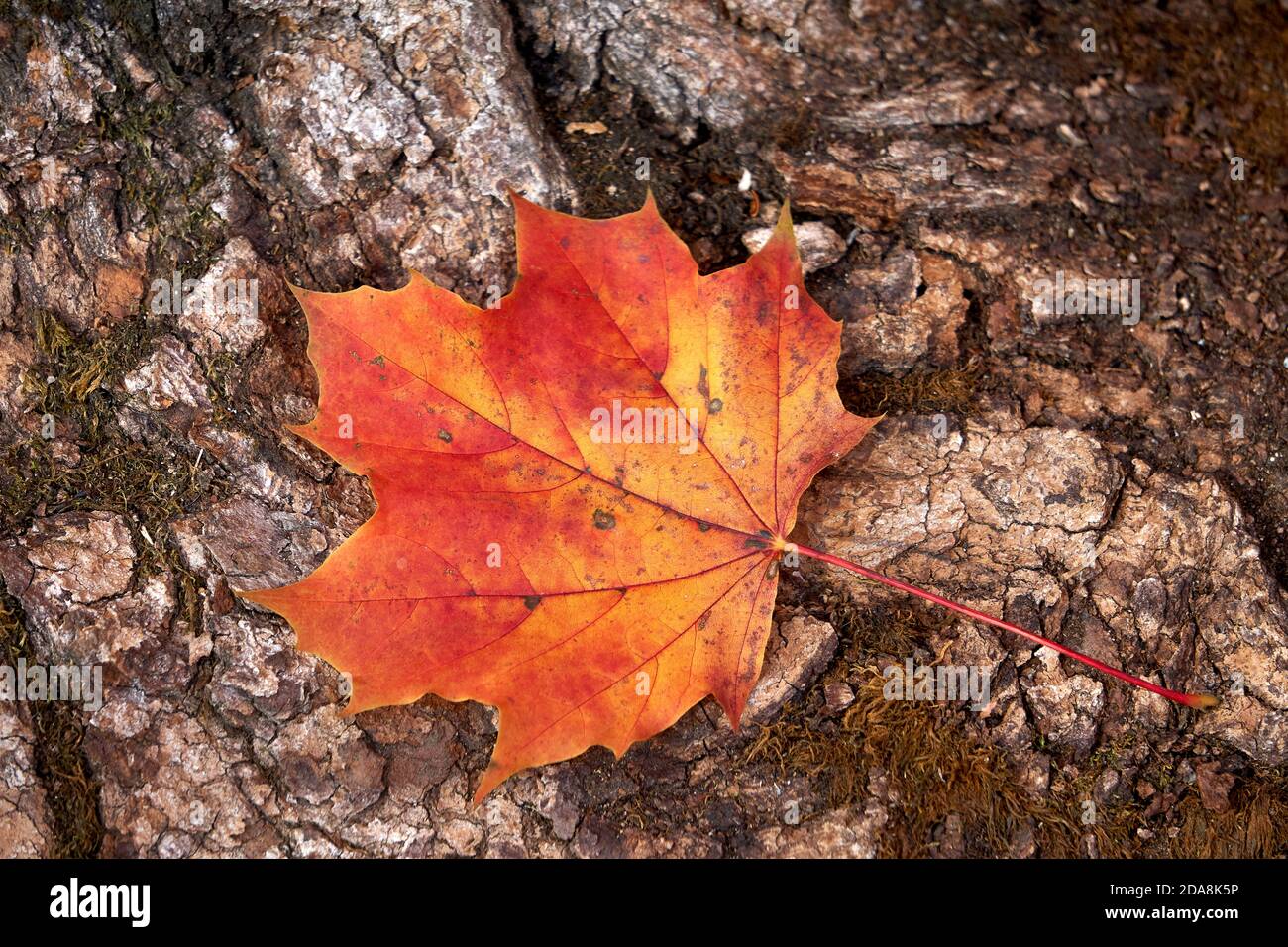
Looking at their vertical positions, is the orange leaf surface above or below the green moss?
above

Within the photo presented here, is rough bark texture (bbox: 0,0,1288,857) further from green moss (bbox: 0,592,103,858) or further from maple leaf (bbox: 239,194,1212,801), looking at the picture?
maple leaf (bbox: 239,194,1212,801)

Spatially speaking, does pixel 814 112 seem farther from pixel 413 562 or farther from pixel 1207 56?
pixel 413 562

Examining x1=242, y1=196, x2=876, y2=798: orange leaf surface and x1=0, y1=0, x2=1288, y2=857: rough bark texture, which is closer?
x1=242, y1=196, x2=876, y2=798: orange leaf surface

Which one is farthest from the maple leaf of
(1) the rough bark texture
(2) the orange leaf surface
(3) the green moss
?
(3) the green moss

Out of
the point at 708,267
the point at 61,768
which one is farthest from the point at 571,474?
the point at 61,768
